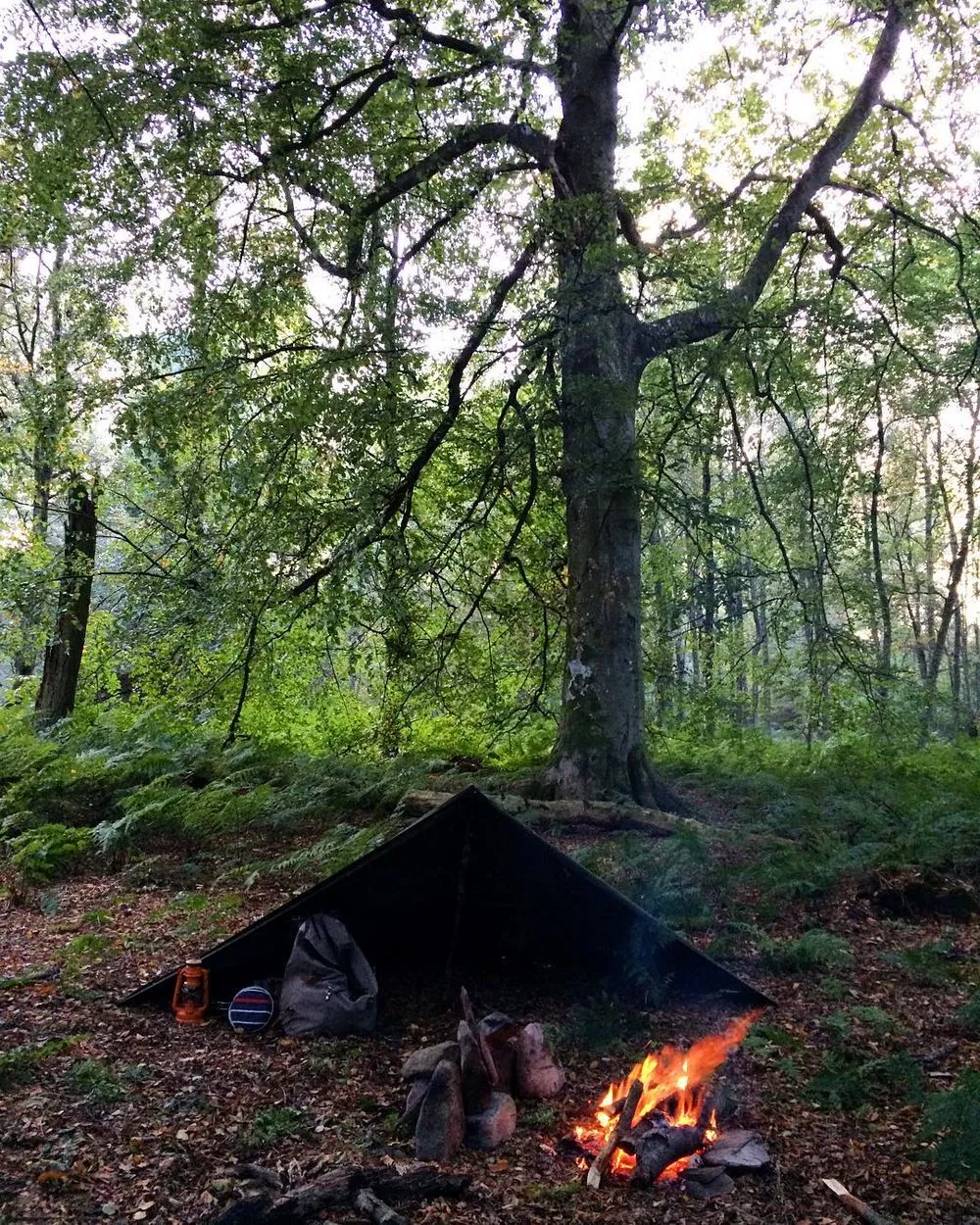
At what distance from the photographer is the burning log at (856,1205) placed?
2.95 metres

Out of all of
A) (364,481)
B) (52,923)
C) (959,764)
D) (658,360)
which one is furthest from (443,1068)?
(658,360)

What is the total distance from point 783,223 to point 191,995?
8469 millimetres

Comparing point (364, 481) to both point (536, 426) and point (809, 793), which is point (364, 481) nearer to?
point (536, 426)

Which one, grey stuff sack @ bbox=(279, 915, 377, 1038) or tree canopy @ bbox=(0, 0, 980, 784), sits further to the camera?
tree canopy @ bbox=(0, 0, 980, 784)

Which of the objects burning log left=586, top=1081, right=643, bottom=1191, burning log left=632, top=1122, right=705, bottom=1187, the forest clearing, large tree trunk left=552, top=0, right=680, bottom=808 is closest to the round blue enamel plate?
the forest clearing

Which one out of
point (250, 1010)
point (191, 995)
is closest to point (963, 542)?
point (250, 1010)

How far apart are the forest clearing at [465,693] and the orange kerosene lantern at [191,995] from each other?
2 cm

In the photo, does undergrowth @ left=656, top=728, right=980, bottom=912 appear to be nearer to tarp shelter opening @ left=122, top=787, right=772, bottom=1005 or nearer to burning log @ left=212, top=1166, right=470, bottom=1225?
tarp shelter opening @ left=122, top=787, right=772, bottom=1005

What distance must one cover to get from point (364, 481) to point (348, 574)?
2.73 feet

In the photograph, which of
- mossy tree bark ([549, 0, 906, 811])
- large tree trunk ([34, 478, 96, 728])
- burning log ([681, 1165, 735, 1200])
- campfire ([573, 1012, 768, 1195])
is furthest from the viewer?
large tree trunk ([34, 478, 96, 728])

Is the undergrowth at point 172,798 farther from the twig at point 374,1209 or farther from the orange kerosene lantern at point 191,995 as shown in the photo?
the twig at point 374,1209

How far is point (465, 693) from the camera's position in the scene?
8.79 meters

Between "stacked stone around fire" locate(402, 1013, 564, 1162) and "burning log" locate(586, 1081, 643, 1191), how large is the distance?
426 mm

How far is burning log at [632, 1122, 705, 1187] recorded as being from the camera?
3.22 meters
